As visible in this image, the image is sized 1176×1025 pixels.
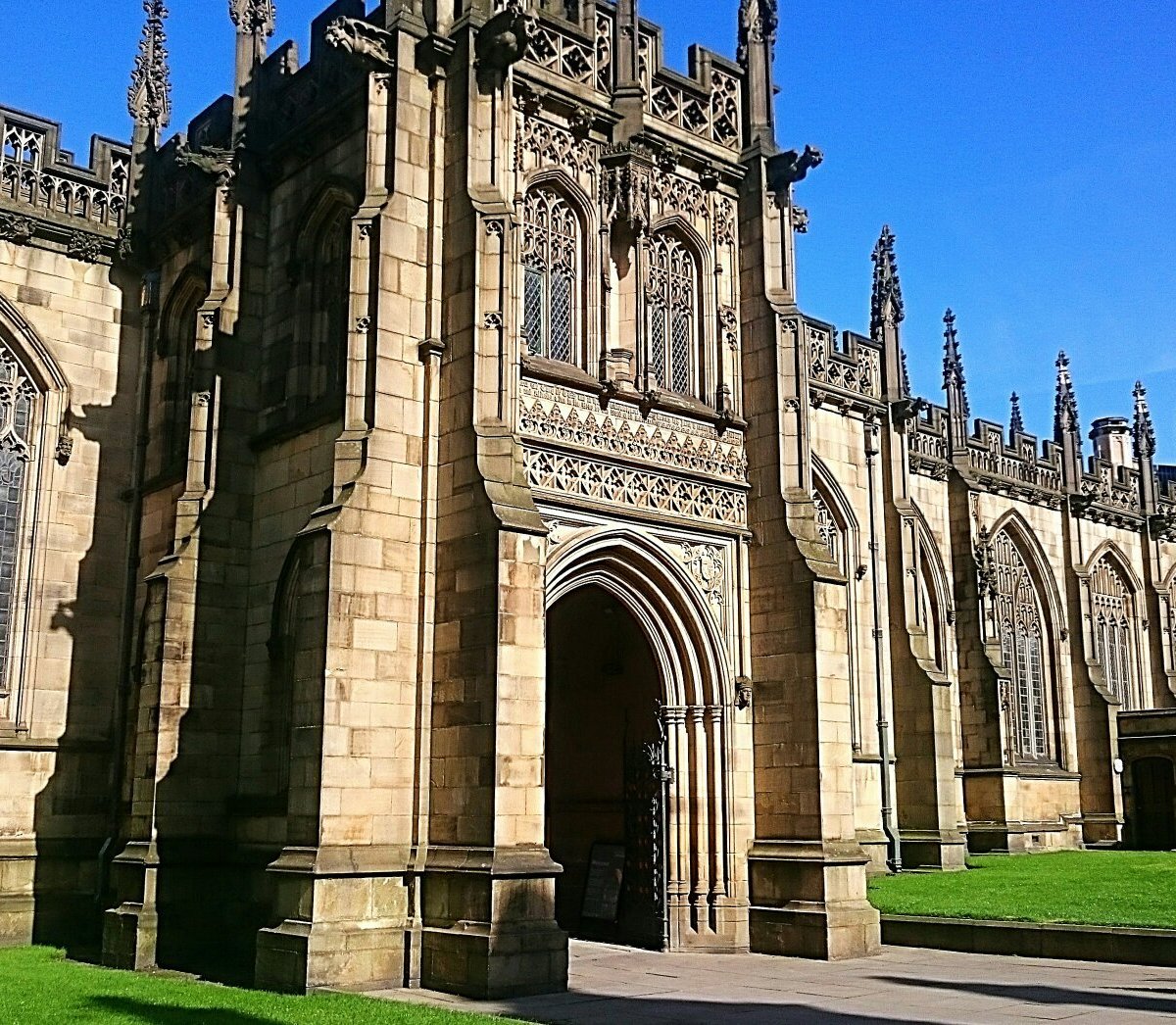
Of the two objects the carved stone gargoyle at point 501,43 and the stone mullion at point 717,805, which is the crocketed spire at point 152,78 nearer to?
the carved stone gargoyle at point 501,43

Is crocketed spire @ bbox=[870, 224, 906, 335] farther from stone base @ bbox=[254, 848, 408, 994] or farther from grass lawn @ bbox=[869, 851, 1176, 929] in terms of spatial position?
stone base @ bbox=[254, 848, 408, 994]

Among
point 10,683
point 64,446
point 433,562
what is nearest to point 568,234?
point 433,562

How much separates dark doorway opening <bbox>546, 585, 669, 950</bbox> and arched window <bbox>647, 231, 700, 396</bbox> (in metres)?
3.67

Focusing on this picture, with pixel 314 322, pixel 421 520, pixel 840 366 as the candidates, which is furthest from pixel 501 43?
pixel 840 366

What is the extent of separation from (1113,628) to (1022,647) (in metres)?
6.11

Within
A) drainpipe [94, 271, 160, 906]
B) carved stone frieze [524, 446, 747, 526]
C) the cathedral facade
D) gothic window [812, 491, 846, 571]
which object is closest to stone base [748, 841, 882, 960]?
the cathedral facade

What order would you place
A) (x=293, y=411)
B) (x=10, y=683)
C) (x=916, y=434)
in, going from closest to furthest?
(x=293, y=411) → (x=10, y=683) → (x=916, y=434)

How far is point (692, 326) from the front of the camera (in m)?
21.6

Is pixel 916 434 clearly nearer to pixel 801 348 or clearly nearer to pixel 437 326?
pixel 801 348

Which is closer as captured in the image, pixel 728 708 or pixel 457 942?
pixel 457 942

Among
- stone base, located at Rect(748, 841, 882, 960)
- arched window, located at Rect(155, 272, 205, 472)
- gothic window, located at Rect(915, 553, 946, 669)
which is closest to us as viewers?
stone base, located at Rect(748, 841, 882, 960)

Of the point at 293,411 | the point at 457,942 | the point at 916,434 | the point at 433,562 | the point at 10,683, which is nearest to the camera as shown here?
the point at 457,942

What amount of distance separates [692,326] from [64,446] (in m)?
10.6

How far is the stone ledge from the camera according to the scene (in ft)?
59.2
